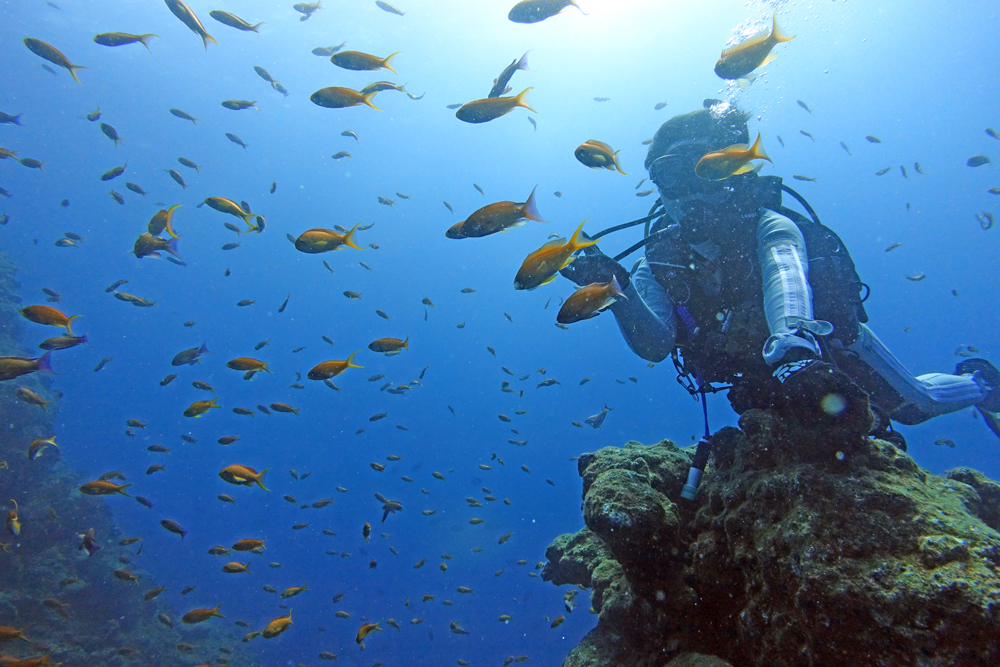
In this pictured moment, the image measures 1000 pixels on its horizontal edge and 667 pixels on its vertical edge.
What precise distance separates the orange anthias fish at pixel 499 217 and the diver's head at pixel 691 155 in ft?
6.44

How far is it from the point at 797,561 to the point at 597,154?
3623 millimetres

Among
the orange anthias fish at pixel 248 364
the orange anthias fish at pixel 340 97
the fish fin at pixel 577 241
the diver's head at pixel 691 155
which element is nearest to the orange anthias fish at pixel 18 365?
the orange anthias fish at pixel 248 364

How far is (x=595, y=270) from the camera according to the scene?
139 inches

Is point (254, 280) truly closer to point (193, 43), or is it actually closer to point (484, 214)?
point (193, 43)

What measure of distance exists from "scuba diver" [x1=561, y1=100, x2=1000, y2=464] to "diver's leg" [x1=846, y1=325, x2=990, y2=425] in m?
0.01

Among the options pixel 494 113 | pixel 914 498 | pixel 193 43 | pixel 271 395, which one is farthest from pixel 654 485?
pixel 271 395

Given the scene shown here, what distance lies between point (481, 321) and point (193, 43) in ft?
204

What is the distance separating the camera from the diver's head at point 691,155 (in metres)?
4.28

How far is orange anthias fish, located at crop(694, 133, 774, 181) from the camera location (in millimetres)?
3416

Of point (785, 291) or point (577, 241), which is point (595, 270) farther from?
point (785, 291)

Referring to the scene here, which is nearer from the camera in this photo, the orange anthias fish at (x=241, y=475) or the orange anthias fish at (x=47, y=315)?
the orange anthias fish at (x=47, y=315)

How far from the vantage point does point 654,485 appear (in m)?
3.87

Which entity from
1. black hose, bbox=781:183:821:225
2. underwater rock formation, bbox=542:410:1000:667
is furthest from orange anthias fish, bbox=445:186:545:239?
black hose, bbox=781:183:821:225

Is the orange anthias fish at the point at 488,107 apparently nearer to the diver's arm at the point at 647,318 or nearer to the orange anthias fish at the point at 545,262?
the orange anthias fish at the point at 545,262
